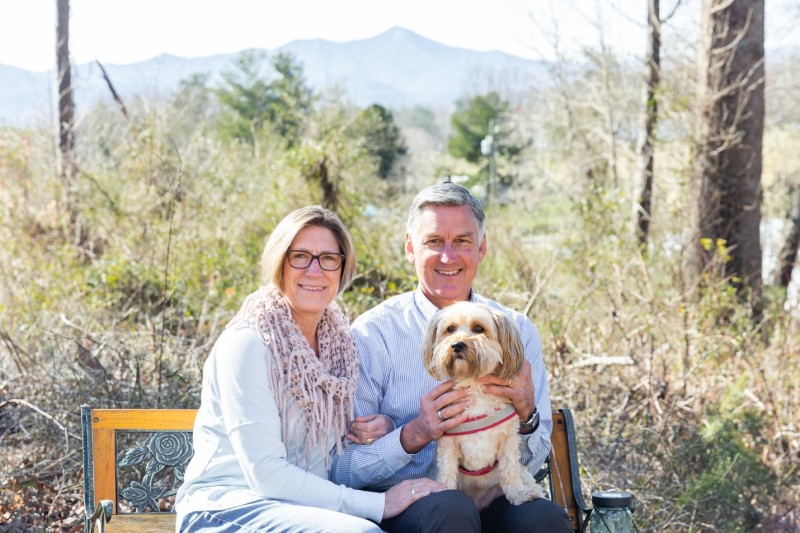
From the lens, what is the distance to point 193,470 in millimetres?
3309

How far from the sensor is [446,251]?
12.7ft

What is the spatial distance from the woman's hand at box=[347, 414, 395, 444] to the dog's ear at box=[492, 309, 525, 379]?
52 cm

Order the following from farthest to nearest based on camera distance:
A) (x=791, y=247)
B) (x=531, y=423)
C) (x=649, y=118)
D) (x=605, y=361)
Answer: (x=791, y=247)
(x=649, y=118)
(x=605, y=361)
(x=531, y=423)

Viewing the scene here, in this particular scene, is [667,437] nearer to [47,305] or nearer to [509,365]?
[509,365]

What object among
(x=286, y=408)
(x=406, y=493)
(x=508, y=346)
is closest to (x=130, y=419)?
(x=286, y=408)

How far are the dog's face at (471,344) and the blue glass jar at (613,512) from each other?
68cm

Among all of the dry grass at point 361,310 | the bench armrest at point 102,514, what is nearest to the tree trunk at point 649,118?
the dry grass at point 361,310

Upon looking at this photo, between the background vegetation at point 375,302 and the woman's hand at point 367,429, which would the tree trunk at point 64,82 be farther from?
the woman's hand at point 367,429

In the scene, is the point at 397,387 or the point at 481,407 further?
the point at 397,387

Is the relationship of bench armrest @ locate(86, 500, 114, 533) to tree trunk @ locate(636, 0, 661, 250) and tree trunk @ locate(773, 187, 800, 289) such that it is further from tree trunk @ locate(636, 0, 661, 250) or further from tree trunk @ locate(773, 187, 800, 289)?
tree trunk @ locate(773, 187, 800, 289)

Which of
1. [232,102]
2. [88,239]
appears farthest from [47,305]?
[232,102]

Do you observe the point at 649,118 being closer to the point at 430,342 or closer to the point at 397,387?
the point at 397,387

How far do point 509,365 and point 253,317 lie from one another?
0.99m

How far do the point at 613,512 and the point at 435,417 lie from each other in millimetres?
889
